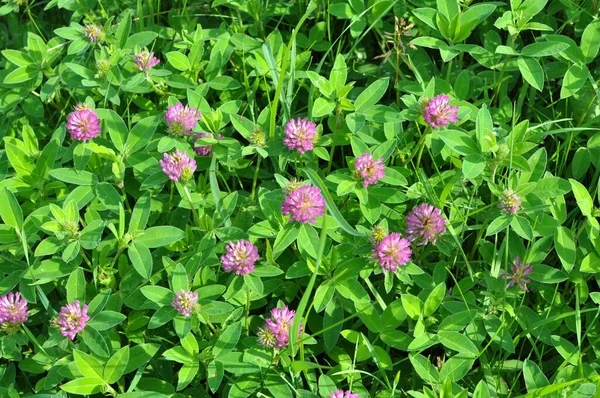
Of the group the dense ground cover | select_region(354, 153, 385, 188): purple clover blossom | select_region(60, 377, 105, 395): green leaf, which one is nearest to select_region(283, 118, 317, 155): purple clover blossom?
the dense ground cover

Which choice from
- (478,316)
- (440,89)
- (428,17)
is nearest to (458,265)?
(478,316)

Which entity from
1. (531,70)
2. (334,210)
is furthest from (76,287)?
(531,70)

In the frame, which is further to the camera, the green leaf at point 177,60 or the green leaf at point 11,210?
the green leaf at point 177,60

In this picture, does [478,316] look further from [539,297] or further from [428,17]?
[428,17]

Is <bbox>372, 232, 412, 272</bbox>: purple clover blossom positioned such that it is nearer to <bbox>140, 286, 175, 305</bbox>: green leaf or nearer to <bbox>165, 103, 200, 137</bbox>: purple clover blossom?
<bbox>140, 286, 175, 305</bbox>: green leaf

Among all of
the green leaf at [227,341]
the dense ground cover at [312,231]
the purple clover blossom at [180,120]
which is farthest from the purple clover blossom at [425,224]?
the purple clover blossom at [180,120]

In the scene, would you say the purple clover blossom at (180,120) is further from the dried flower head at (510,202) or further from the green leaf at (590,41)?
the green leaf at (590,41)
